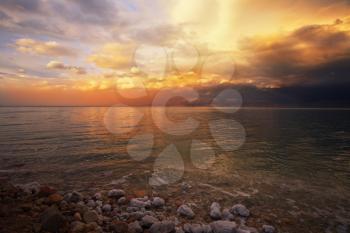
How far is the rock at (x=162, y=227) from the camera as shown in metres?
8.10

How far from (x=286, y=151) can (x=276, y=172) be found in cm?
959

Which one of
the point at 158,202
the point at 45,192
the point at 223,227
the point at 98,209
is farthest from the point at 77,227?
the point at 223,227

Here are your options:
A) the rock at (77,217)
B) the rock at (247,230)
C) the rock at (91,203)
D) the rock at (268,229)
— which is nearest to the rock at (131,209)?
the rock at (91,203)

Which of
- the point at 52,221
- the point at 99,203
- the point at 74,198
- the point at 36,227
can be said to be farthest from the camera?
the point at 74,198

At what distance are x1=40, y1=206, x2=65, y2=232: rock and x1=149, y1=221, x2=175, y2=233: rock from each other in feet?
10.8

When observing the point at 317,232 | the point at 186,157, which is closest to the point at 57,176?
the point at 186,157

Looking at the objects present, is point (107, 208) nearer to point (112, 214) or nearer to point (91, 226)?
point (112, 214)

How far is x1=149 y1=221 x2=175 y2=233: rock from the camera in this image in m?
8.10

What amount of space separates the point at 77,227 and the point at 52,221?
890 mm

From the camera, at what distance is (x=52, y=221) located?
747cm

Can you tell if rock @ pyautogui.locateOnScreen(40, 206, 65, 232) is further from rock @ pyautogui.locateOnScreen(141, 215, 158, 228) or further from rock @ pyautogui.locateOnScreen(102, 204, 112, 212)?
rock @ pyautogui.locateOnScreen(141, 215, 158, 228)

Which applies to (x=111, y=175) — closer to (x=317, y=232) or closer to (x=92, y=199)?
(x=92, y=199)

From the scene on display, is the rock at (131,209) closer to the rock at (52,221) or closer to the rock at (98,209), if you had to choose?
the rock at (98,209)

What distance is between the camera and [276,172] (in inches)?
655
